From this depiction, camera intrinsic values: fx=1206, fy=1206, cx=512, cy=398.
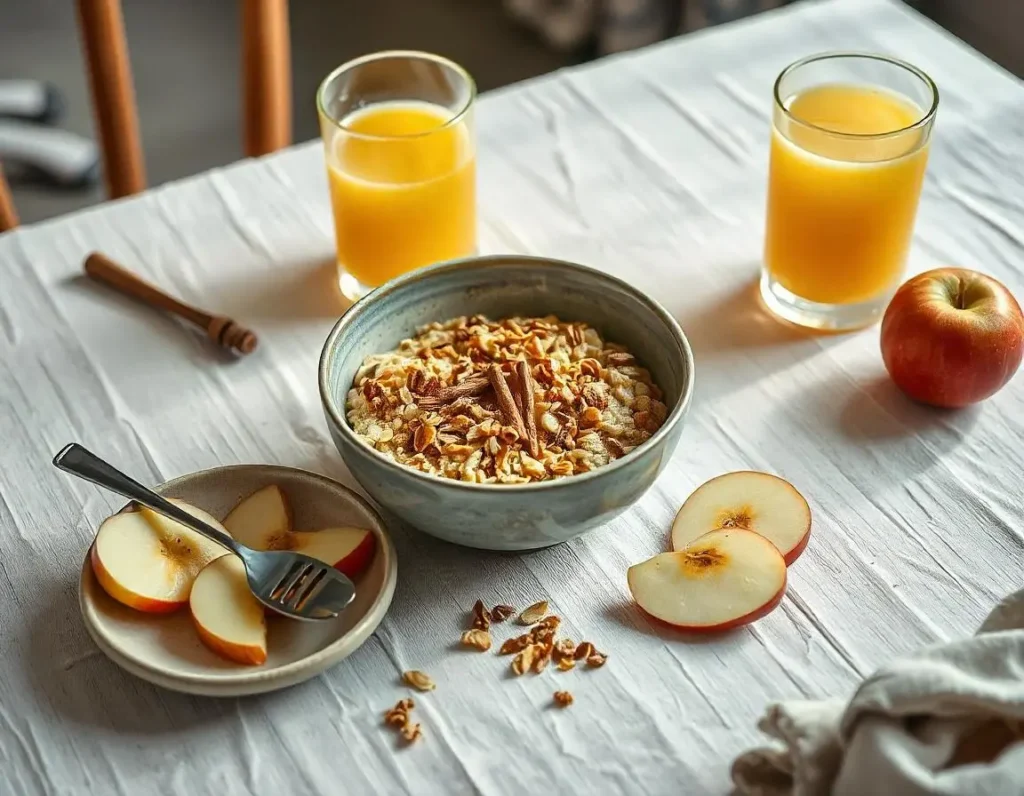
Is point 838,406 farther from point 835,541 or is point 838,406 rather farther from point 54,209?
point 54,209

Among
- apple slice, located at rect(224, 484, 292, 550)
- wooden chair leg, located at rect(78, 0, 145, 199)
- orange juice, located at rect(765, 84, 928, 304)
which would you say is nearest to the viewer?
apple slice, located at rect(224, 484, 292, 550)

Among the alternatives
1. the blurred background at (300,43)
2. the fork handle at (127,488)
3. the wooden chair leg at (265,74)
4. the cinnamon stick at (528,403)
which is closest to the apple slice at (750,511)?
the cinnamon stick at (528,403)

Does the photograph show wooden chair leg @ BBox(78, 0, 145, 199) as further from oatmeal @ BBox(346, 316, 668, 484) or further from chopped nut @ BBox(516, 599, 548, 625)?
chopped nut @ BBox(516, 599, 548, 625)

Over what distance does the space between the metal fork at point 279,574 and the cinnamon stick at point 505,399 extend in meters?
0.17

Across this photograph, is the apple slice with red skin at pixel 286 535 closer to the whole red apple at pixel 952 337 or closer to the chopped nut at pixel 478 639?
the chopped nut at pixel 478 639

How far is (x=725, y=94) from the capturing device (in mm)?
1377

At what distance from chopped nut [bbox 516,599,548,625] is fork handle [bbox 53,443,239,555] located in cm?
20

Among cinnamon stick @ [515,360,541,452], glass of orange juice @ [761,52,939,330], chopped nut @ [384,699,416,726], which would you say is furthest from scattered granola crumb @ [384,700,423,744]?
glass of orange juice @ [761,52,939,330]

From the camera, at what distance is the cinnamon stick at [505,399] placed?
0.90m

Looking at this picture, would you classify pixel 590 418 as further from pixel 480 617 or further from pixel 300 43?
pixel 300 43

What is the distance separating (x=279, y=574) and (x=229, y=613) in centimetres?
4

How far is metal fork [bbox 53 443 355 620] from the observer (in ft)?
2.68

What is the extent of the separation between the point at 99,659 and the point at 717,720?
1.39 feet

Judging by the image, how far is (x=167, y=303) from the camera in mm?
1133
